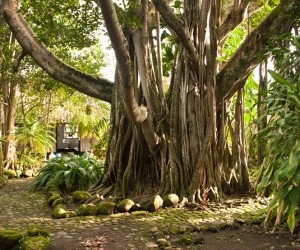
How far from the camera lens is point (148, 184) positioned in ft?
20.6

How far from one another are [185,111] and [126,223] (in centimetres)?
193

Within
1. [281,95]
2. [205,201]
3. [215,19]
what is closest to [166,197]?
[205,201]

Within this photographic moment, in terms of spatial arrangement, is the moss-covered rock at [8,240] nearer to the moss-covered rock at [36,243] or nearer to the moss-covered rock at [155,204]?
the moss-covered rock at [36,243]

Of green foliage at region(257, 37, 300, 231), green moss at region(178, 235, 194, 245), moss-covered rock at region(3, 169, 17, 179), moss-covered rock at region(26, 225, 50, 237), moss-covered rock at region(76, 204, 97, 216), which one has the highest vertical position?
green foliage at region(257, 37, 300, 231)

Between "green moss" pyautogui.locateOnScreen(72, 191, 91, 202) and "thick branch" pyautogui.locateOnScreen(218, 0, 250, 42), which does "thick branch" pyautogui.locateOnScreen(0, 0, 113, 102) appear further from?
"thick branch" pyautogui.locateOnScreen(218, 0, 250, 42)

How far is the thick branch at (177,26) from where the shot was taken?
4922mm

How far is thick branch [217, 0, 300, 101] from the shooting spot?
5781 mm

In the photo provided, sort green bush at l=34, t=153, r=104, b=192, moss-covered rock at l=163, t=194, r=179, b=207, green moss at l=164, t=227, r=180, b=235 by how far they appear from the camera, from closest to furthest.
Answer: green moss at l=164, t=227, r=180, b=235 → moss-covered rock at l=163, t=194, r=179, b=207 → green bush at l=34, t=153, r=104, b=192

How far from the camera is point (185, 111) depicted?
5906 millimetres

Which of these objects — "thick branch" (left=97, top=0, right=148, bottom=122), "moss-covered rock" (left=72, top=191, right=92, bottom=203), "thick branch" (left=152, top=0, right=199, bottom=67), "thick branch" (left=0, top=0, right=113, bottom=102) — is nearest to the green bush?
"moss-covered rock" (left=72, top=191, right=92, bottom=203)

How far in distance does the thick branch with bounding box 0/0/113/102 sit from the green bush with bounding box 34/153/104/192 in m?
1.54

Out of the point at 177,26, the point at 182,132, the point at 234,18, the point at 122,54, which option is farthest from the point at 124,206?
the point at 234,18

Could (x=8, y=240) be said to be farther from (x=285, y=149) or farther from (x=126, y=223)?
(x=285, y=149)

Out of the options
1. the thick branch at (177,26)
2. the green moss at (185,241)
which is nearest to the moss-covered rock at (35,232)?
the green moss at (185,241)
